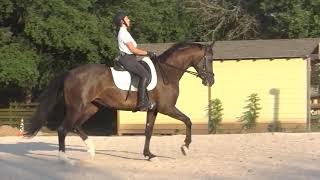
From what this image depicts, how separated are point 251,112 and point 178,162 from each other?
13.5 metres

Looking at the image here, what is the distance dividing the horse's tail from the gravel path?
0.73 meters

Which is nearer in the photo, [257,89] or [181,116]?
[181,116]

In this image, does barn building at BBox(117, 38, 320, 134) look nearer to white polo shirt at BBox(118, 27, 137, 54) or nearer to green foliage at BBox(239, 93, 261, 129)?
green foliage at BBox(239, 93, 261, 129)

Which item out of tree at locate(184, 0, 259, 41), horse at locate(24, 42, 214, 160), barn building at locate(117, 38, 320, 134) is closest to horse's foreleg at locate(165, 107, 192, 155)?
horse at locate(24, 42, 214, 160)

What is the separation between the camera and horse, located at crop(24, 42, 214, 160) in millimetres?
12148

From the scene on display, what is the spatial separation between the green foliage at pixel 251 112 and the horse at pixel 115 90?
12.7m

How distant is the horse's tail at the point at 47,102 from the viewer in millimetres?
12682

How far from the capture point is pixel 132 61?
12008 mm

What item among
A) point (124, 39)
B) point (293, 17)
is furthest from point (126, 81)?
point (293, 17)

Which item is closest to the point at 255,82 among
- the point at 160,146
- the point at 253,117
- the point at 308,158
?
the point at 253,117

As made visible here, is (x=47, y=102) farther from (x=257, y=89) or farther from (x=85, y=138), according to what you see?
(x=257, y=89)

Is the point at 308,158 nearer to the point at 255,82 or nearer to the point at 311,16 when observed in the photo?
the point at 255,82

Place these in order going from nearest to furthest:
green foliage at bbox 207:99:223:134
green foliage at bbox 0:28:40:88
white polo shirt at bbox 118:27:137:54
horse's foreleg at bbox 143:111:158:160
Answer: white polo shirt at bbox 118:27:137:54
horse's foreleg at bbox 143:111:158:160
green foliage at bbox 207:99:223:134
green foliage at bbox 0:28:40:88

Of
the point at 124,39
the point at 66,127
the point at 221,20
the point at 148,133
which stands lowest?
the point at 148,133
